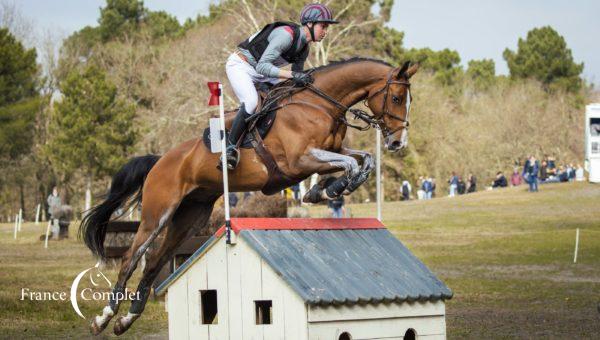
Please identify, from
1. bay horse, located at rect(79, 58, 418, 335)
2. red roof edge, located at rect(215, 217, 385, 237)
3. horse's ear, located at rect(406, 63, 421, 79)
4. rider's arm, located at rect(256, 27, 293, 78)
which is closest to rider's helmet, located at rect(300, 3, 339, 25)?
rider's arm, located at rect(256, 27, 293, 78)

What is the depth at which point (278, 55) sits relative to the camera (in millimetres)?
9906

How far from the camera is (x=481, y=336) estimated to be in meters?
10.7

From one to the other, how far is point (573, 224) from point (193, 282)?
28.5 meters

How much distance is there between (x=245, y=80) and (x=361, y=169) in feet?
5.33

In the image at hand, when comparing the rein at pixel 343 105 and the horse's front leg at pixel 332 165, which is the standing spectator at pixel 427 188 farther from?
the horse's front leg at pixel 332 165

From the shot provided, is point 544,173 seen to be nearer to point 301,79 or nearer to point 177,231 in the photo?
point 177,231

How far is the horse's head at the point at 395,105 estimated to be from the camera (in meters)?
9.70

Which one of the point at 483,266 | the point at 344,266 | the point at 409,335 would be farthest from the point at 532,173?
the point at 344,266

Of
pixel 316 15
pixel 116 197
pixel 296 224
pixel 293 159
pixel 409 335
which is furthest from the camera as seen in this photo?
pixel 116 197

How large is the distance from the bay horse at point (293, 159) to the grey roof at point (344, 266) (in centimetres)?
74

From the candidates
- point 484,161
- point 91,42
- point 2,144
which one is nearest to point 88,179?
point 2,144

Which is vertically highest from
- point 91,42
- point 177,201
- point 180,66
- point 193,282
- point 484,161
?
point 91,42

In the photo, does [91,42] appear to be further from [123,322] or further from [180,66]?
[123,322]

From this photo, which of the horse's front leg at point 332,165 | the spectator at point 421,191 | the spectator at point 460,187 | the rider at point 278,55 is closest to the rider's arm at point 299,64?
the rider at point 278,55
